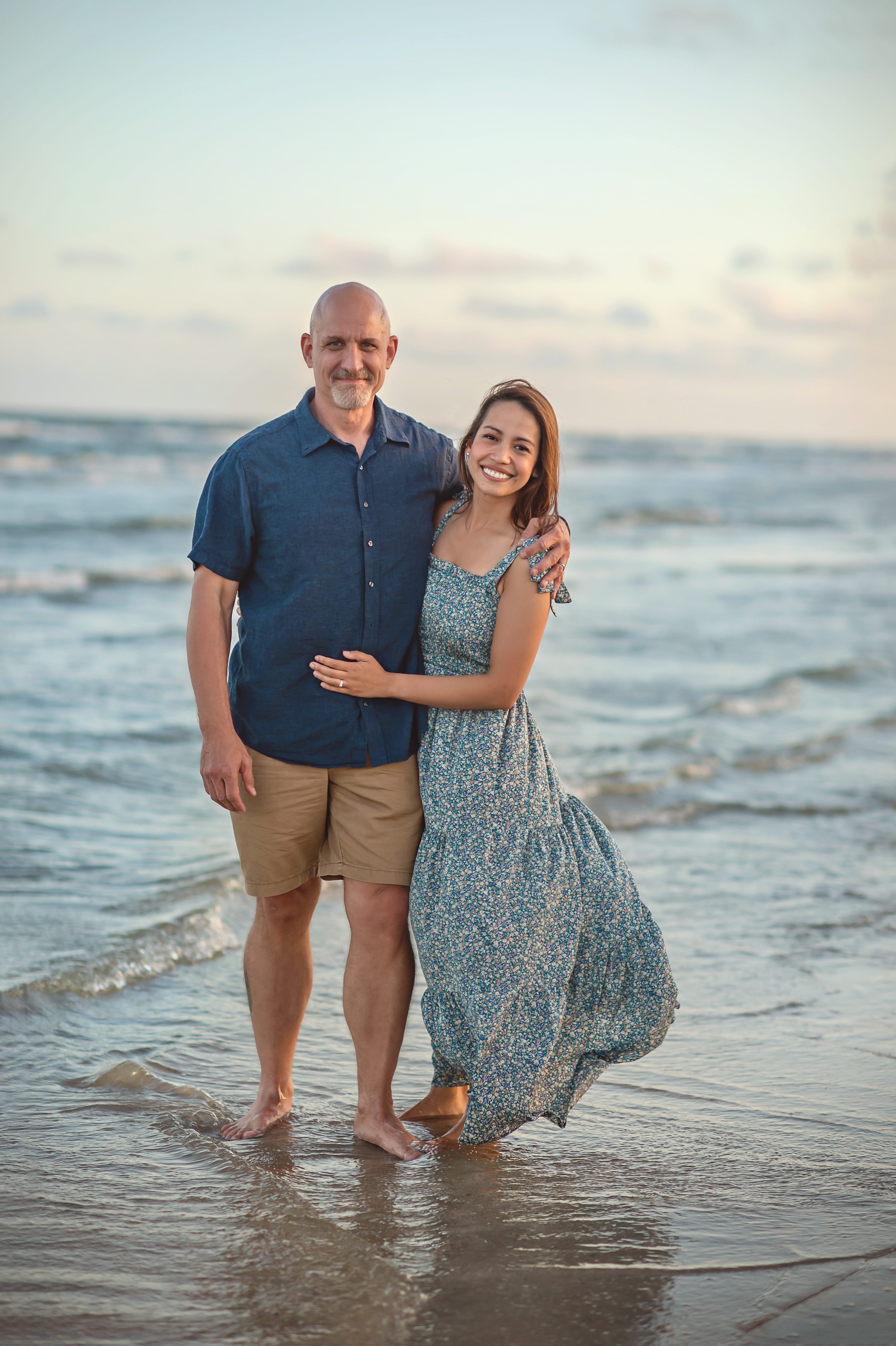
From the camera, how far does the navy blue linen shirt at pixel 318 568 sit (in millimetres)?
3059

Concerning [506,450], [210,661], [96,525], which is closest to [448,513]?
[506,450]

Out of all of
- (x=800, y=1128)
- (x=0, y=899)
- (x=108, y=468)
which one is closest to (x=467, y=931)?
(x=800, y=1128)

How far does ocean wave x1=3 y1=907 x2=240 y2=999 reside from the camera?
4117 millimetres

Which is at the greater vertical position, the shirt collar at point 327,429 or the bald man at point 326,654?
the shirt collar at point 327,429

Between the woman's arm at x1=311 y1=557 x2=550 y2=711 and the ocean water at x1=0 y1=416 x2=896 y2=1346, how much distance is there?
1.12 meters

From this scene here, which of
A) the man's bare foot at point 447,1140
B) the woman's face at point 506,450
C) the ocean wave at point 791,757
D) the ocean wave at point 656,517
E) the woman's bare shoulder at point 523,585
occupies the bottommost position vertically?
the man's bare foot at point 447,1140

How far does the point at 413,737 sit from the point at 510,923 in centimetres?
53

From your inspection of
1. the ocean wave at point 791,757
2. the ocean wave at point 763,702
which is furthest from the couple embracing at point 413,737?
the ocean wave at point 763,702

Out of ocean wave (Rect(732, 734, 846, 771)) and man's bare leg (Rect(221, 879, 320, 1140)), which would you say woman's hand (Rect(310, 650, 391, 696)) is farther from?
ocean wave (Rect(732, 734, 846, 771))

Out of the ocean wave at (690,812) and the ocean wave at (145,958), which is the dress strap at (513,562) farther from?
the ocean wave at (690,812)

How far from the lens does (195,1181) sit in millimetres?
2898

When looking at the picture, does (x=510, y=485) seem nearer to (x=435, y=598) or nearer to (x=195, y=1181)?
(x=435, y=598)

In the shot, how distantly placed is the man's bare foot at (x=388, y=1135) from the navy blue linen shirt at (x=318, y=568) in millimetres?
897

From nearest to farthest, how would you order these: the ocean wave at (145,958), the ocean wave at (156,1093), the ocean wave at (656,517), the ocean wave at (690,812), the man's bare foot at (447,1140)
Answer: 1. the man's bare foot at (447,1140)
2. the ocean wave at (156,1093)
3. the ocean wave at (145,958)
4. the ocean wave at (690,812)
5. the ocean wave at (656,517)
